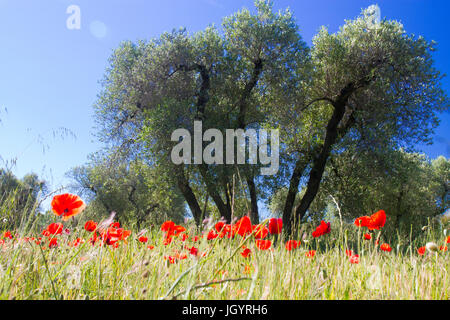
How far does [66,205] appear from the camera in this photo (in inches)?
68.9

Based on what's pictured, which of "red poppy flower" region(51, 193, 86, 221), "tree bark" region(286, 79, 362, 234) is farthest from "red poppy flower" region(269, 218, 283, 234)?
"tree bark" region(286, 79, 362, 234)

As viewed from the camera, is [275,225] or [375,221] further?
[375,221]

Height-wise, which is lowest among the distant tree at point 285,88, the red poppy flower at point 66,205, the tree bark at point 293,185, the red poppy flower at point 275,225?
the red poppy flower at point 275,225

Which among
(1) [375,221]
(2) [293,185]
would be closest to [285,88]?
(2) [293,185]

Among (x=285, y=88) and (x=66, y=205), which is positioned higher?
(x=285, y=88)

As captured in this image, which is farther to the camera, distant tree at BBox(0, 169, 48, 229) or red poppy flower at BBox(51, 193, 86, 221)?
distant tree at BBox(0, 169, 48, 229)

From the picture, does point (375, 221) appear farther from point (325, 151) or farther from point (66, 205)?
point (325, 151)

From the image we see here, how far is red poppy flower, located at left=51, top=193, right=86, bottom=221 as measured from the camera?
1715 millimetres

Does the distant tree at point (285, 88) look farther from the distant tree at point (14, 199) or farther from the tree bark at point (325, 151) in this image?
the distant tree at point (14, 199)

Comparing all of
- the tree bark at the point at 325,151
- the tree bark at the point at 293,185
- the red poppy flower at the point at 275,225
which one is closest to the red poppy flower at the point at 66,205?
the red poppy flower at the point at 275,225

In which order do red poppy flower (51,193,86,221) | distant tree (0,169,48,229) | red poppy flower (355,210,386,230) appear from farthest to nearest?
red poppy flower (355,210,386,230) < distant tree (0,169,48,229) < red poppy flower (51,193,86,221)

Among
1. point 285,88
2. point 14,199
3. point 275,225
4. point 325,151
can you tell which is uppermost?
point 285,88

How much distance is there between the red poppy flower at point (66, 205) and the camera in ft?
5.63

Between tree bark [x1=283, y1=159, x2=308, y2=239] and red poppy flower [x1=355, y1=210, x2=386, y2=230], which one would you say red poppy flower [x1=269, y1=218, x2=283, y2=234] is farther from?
tree bark [x1=283, y1=159, x2=308, y2=239]
